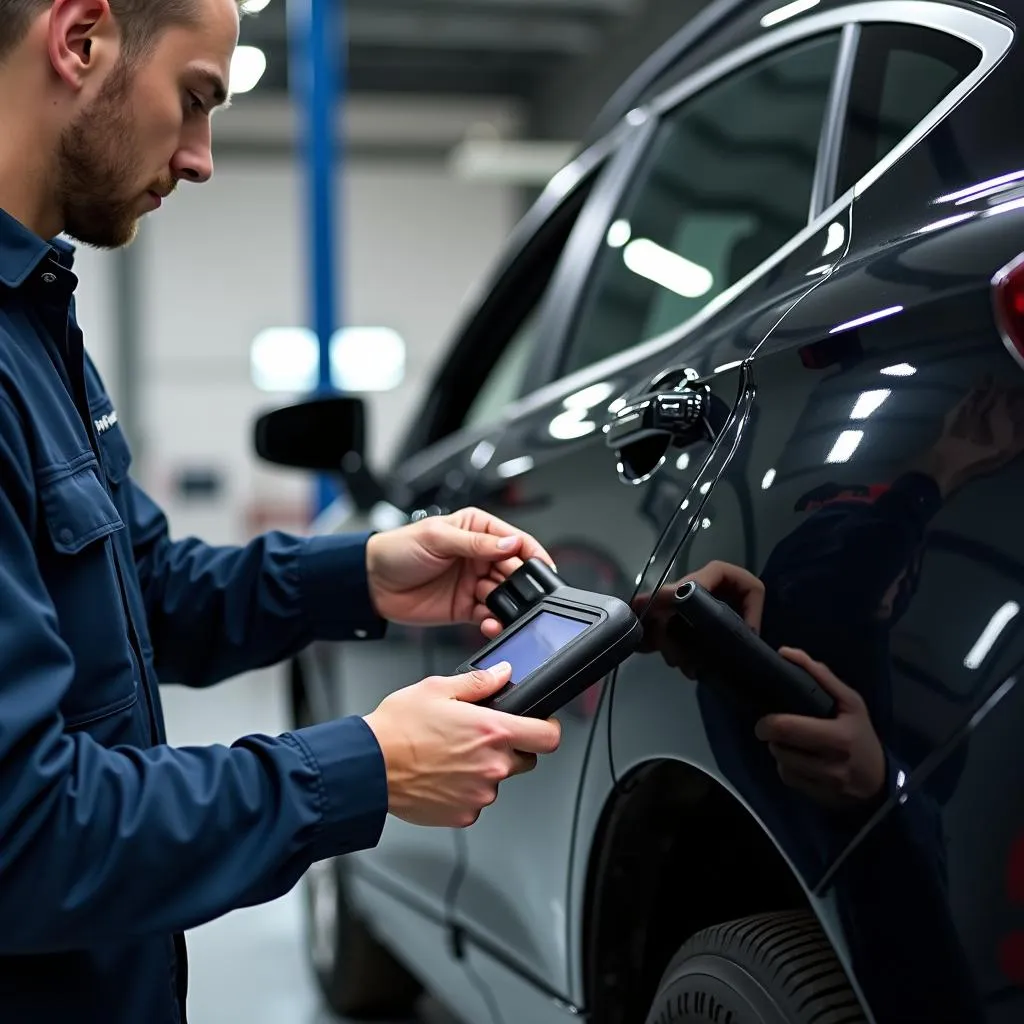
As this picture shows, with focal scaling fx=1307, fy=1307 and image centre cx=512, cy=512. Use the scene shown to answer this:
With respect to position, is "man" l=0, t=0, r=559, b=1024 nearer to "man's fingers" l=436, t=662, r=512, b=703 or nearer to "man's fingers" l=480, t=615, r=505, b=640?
"man's fingers" l=436, t=662, r=512, b=703

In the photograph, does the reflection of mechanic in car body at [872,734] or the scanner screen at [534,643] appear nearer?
the reflection of mechanic in car body at [872,734]

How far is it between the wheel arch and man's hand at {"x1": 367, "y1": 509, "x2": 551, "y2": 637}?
0.25 m

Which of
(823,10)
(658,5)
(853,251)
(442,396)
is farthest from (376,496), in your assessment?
(658,5)

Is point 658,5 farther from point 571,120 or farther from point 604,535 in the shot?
point 604,535

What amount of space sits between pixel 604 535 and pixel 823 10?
0.66 meters

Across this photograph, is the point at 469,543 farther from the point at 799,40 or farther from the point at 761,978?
the point at 799,40

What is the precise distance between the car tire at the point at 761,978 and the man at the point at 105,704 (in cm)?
25

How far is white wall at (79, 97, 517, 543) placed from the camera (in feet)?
42.3

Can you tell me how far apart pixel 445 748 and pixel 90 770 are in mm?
279

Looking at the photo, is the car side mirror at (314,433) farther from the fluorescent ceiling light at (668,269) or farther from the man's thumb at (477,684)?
the man's thumb at (477,684)

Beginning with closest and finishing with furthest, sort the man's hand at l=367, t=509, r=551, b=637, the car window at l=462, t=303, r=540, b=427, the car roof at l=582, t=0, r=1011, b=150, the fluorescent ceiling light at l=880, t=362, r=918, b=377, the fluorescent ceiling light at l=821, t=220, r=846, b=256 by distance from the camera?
the fluorescent ceiling light at l=880, t=362, r=918, b=377
the fluorescent ceiling light at l=821, t=220, r=846, b=256
the man's hand at l=367, t=509, r=551, b=637
the car roof at l=582, t=0, r=1011, b=150
the car window at l=462, t=303, r=540, b=427

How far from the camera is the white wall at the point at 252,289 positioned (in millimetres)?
12906

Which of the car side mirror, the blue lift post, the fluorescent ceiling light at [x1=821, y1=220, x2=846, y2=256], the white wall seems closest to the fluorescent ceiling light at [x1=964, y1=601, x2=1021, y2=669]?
the fluorescent ceiling light at [x1=821, y1=220, x2=846, y2=256]

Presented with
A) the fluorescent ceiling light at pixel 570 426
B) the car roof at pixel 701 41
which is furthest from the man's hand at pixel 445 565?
the car roof at pixel 701 41
